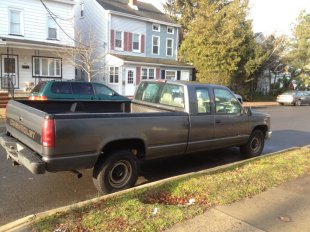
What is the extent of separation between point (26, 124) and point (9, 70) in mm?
18250

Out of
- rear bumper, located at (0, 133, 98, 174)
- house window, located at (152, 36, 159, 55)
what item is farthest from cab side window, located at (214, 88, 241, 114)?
house window, located at (152, 36, 159, 55)

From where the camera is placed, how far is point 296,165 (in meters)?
6.47

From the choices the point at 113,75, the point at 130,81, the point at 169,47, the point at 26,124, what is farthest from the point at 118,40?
the point at 26,124

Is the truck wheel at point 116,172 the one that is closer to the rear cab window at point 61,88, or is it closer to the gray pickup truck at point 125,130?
the gray pickup truck at point 125,130

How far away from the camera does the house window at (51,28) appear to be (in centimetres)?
2298

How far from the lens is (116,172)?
5195mm

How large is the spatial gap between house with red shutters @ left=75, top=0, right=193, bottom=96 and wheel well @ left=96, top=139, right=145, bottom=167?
21412 millimetres

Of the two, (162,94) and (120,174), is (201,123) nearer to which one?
(162,94)

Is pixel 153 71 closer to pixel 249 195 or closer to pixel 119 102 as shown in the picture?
pixel 119 102

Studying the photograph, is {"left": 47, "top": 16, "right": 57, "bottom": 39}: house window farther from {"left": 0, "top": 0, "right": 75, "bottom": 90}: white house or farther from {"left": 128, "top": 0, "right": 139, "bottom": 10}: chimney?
{"left": 128, "top": 0, "right": 139, "bottom": 10}: chimney

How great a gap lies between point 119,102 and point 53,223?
378cm

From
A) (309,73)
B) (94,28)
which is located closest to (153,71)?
(94,28)

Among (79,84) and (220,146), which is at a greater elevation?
(79,84)

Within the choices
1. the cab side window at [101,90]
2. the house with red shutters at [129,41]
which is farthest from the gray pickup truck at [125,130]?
the house with red shutters at [129,41]
